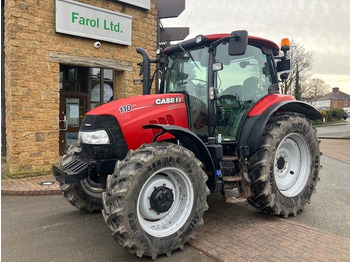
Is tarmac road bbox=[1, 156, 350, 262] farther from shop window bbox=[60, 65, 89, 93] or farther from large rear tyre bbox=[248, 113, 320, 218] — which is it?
shop window bbox=[60, 65, 89, 93]

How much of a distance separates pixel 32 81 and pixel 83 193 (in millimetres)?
3730

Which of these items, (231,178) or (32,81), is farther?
(32,81)

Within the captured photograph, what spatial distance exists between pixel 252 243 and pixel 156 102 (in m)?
1.99

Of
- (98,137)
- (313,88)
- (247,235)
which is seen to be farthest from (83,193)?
(313,88)

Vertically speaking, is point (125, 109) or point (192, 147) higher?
point (125, 109)

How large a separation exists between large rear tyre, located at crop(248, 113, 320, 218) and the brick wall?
516cm

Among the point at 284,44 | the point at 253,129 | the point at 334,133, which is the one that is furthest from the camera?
the point at 334,133

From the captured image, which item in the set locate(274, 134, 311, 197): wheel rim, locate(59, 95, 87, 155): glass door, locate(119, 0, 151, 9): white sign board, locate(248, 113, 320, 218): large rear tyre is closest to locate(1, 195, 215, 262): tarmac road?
locate(248, 113, 320, 218): large rear tyre

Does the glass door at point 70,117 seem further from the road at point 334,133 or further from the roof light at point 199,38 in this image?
the road at point 334,133

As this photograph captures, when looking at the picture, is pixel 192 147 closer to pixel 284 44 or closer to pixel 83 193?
pixel 83 193

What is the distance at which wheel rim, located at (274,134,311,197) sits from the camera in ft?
14.8

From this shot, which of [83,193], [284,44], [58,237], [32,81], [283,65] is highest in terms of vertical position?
[284,44]

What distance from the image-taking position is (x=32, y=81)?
688cm

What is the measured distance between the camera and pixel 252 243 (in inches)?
134
